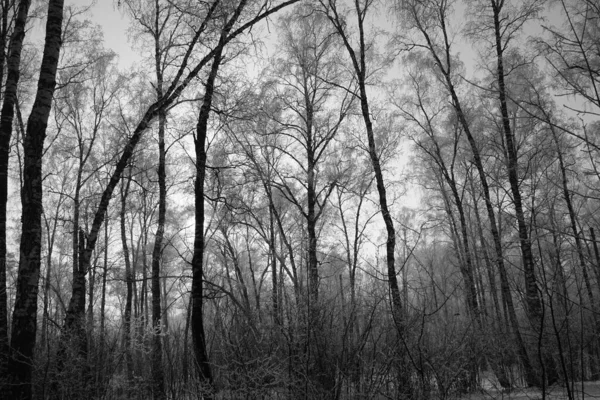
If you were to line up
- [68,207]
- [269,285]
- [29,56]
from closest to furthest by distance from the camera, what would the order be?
1. [29,56]
2. [68,207]
3. [269,285]

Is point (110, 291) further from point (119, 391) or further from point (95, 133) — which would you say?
point (119, 391)

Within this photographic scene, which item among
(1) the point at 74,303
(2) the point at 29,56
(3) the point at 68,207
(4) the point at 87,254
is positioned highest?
(2) the point at 29,56

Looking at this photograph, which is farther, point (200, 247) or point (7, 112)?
point (7, 112)

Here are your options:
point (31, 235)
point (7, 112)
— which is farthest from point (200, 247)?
point (7, 112)

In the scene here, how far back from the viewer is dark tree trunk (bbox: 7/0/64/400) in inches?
160

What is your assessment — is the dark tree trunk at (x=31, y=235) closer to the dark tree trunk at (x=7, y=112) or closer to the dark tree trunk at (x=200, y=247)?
the dark tree trunk at (x=7, y=112)

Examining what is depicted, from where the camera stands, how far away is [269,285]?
74.9 ft

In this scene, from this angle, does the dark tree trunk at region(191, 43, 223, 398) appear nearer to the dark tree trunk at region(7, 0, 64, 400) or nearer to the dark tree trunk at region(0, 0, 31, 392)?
the dark tree trunk at region(7, 0, 64, 400)

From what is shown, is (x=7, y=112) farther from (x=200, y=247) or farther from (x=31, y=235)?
(x=200, y=247)

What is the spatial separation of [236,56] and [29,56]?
8106 mm

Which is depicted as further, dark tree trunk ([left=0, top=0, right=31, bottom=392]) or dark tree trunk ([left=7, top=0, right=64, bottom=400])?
dark tree trunk ([left=0, top=0, right=31, bottom=392])

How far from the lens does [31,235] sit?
4383 mm

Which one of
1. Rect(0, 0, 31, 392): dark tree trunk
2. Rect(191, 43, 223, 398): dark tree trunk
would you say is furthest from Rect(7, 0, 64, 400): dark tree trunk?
Rect(191, 43, 223, 398): dark tree trunk

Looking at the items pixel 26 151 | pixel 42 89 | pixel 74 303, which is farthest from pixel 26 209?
pixel 74 303
